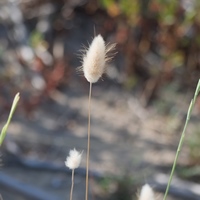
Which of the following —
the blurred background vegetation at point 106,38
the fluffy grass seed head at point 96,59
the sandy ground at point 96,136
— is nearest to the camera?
the fluffy grass seed head at point 96,59

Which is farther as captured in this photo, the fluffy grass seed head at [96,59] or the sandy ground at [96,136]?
the sandy ground at [96,136]

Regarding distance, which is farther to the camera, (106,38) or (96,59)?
(106,38)

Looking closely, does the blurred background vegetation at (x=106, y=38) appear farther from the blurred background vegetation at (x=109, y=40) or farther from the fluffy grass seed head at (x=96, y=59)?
the fluffy grass seed head at (x=96, y=59)

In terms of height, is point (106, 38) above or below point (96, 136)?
above

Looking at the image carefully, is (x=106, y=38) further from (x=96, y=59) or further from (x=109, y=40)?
(x=96, y=59)

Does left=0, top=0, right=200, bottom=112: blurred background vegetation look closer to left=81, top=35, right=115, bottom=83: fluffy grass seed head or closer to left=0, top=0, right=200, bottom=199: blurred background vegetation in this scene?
left=0, top=0, right=200, bottom=199: blurred background vegetation

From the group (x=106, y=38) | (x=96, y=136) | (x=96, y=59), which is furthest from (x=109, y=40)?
(x=96, y=59)

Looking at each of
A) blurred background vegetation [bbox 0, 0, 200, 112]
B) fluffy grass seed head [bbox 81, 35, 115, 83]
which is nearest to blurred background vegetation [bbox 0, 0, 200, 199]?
blurred background vegetation [bbox 0, 0, 200, 112]

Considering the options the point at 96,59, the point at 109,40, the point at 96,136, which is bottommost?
the point at 96,59

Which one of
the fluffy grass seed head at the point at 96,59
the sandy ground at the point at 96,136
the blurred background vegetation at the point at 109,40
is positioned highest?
the blurred background vegetation at the point at 109,40

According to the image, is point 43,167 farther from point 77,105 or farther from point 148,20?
point 148,20

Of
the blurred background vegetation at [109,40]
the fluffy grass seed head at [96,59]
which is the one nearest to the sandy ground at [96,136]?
the blurred background vegetation at [109,40]
